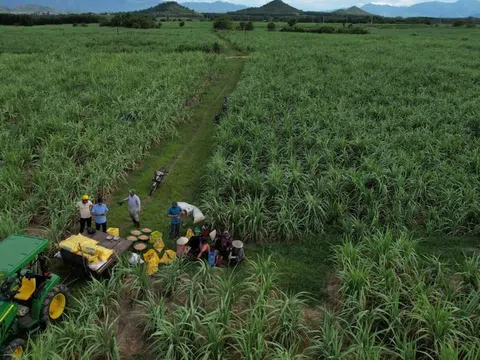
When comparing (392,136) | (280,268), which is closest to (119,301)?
(280,268)

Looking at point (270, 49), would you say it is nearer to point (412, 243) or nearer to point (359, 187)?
point (359, 187)

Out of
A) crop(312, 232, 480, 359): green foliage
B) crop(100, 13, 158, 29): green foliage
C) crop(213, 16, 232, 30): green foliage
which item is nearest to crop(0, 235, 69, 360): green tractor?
crop(312, 232, 480, 359): green foliage

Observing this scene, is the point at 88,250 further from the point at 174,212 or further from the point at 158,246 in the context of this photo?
the point at 174,212

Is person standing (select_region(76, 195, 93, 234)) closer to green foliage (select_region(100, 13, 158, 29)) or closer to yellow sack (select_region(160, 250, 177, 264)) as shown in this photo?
yellow sack (select_region(160, 250, 177, 264))

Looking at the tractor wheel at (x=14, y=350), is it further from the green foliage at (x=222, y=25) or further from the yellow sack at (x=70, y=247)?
the green foliage at (x=222, y=25)

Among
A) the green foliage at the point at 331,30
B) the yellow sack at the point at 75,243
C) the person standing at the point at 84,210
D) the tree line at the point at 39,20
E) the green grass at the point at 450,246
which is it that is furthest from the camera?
the tree line at the point at 39,20

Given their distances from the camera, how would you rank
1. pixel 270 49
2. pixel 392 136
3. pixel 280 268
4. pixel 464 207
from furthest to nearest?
pixel 270 49
pixel 392 136
pixel 464 207
pixel 280 268

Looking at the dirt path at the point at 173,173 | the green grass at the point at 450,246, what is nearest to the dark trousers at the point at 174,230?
the dirt path at the point at 173,173
